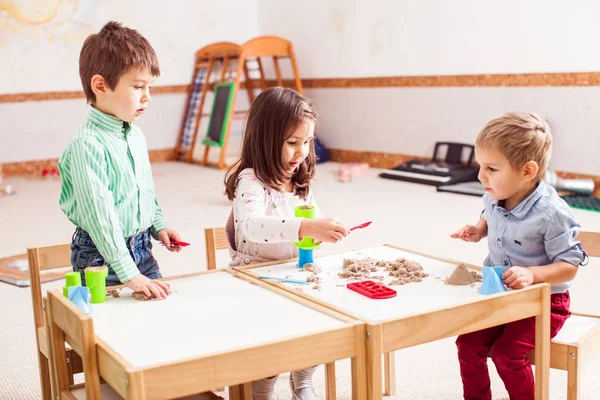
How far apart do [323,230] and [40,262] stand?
752 mm

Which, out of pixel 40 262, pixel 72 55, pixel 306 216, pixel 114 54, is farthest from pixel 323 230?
pixel 72 55

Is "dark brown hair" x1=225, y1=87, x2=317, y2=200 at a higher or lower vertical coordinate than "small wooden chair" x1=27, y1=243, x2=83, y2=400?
higher

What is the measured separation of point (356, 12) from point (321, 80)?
87cm

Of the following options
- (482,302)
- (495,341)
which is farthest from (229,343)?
(495,341)

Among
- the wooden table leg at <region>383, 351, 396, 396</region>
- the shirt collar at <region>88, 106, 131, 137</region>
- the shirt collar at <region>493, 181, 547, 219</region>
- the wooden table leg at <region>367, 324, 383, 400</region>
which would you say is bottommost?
the wooden table leg at <region>383, 351, 396, 396</region>

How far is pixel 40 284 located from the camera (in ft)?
6.17

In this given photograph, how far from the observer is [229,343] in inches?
48.3

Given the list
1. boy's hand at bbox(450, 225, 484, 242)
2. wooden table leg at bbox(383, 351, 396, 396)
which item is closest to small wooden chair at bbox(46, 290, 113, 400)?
wooden table leg at bbox(383, 351, 396, 396)

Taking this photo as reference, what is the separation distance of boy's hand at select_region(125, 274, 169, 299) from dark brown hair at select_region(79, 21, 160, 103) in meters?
0.49

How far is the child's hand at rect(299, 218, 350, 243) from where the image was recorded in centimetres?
162

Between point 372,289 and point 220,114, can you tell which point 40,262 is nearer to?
point 372,289

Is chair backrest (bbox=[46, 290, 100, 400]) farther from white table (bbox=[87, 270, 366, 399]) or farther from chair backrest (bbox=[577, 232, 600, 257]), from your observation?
chair backrest (bbox=[577, 232, 600, 257])

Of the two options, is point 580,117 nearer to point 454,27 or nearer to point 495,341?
point 454,27

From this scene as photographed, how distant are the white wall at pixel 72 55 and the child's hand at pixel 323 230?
553 cm
